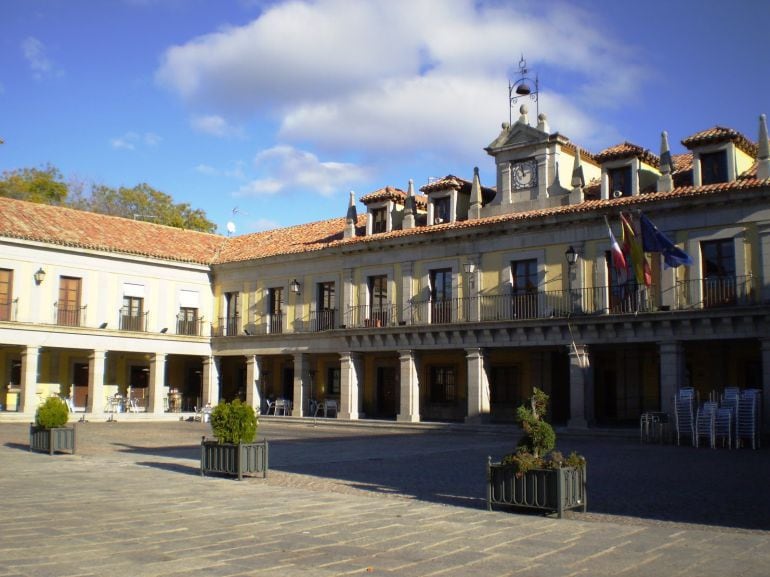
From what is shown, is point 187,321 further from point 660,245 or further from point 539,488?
point 539,488

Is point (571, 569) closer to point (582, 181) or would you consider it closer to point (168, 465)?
point (168, 465)

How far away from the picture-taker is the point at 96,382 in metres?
33.9

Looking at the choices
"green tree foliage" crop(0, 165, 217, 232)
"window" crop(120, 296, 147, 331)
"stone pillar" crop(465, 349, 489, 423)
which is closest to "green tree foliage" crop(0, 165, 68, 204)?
"green tree foliage" crop(0, 165, 217, 232)

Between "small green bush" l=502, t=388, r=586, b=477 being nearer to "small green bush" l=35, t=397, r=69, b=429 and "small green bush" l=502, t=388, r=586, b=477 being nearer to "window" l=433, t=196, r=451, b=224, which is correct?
"small green bush" l=35, t=397, r=69, b=429

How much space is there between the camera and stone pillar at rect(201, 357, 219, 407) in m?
37.7

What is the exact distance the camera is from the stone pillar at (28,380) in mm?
31625

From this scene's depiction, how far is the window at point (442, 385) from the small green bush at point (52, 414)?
17750mm

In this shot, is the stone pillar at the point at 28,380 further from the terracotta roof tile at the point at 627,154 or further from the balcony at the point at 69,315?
the terracotta roof tile at the point at 627,154

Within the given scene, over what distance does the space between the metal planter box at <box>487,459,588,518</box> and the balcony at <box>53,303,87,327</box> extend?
2706cm

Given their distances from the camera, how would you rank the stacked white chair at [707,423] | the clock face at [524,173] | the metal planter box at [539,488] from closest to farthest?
the metal planter box at [539,488] → the stacked white chair at [707,423] → the clock face at [524,173]

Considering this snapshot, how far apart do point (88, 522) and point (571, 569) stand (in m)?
5.34

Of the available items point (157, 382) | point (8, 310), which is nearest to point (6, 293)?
point (8, 310)

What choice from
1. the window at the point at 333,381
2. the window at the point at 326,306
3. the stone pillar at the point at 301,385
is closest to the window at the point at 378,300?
the window at the point at 326,306

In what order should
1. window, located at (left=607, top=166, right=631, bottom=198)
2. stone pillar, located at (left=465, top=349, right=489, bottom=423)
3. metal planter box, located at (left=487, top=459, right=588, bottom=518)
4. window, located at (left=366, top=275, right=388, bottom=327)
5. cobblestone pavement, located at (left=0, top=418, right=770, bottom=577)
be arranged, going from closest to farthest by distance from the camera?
cobblestone pavement, located at (left=0, top=418, right=770, bottom=577)
metal planter box, located at (left=487, top=459, right=588, bottom=518)
window, located at (left=607, top=166, right=631, bottom=198)
stone pillar, located at (left=465, top=349, right=489, bottom=423)
window, located at (left=366, top=275, right=388, bottom=327)
